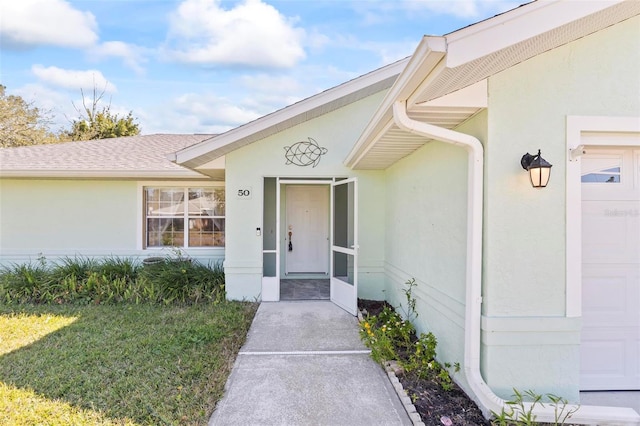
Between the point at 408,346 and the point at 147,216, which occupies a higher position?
the point at 147,216

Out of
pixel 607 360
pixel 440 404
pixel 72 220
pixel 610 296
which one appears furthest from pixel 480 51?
pixel 72 220

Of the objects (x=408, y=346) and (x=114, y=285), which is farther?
(x=114, y=285)

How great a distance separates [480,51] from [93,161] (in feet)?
29.6

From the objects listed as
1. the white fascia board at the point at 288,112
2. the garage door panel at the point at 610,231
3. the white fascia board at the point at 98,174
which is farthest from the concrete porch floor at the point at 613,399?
the white fascia board at the point at 98,174

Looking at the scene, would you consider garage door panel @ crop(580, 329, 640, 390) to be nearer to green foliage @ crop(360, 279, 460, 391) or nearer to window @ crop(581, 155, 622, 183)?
green foliage @ crop(360, 279, 460, 391)

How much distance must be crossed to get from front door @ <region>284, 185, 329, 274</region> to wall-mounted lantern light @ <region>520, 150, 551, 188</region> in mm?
6512

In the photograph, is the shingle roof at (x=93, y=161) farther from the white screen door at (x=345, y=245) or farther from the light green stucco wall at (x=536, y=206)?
the light green stucco wall at (x=536, y=206)

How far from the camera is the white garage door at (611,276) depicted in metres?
3.20

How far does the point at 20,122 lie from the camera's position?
1961 centimetres

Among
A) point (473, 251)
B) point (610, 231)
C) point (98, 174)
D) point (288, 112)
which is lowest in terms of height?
point (473, 251)

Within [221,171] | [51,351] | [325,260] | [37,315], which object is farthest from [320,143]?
[37,315]

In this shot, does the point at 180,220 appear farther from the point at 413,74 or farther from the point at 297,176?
the point at 413,74

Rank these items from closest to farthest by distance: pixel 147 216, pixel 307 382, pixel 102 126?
1. pixel 307 382
2. pixel 147 216
3. pixel 102 126

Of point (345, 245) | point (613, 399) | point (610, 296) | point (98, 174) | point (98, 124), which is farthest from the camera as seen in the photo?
point (98, 124)
